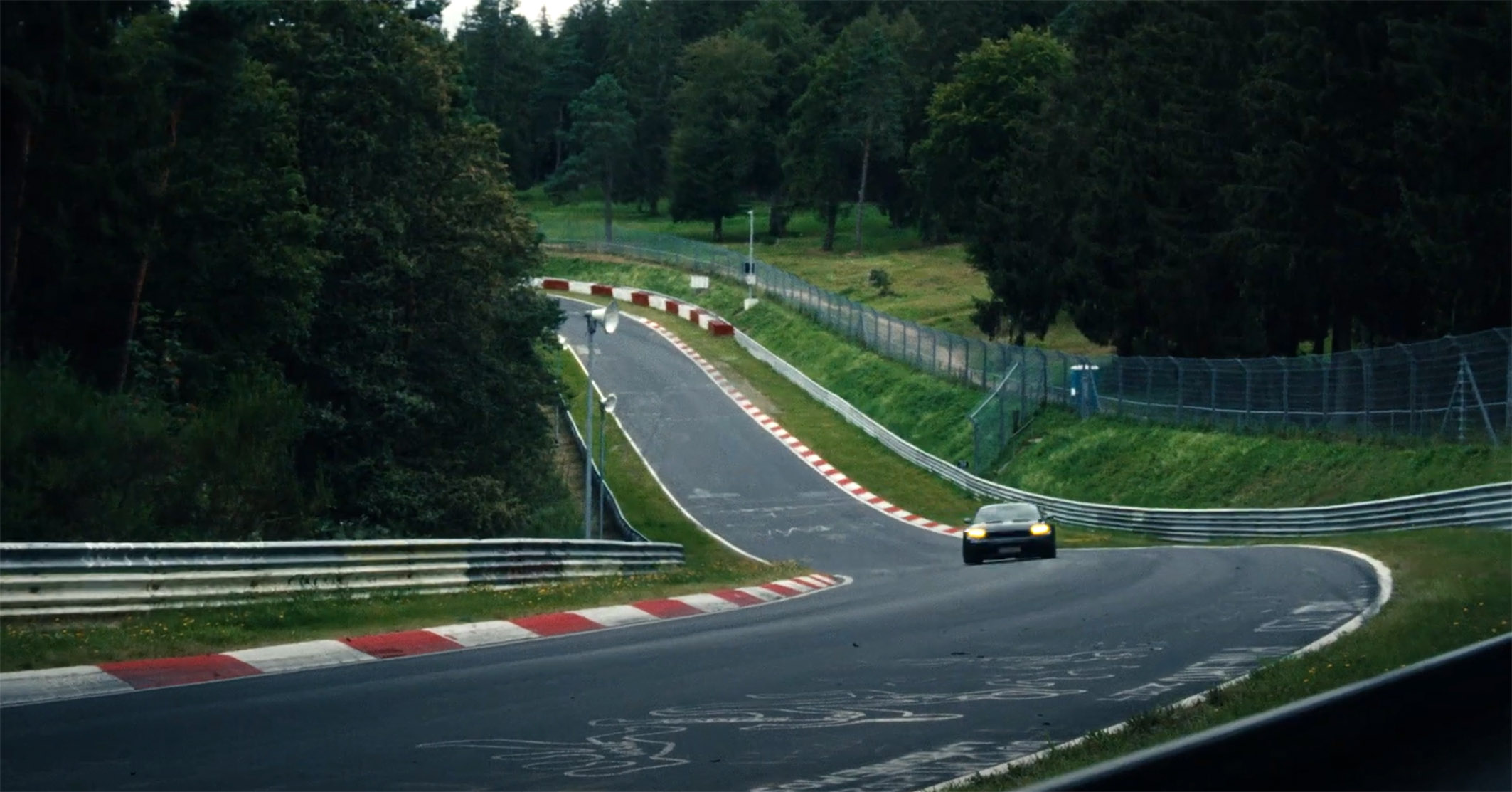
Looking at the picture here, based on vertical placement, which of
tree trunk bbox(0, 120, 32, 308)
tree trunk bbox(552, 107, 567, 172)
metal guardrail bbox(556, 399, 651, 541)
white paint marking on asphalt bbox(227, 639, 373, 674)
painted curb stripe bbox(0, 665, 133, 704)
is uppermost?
tree trunk bbox(552, 107, 567, 172)

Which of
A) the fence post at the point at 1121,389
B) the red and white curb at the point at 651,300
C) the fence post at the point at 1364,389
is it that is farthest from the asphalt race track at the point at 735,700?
the red and white curb at the point at 651,300

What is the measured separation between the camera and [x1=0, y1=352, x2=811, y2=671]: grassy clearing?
13.3 metres

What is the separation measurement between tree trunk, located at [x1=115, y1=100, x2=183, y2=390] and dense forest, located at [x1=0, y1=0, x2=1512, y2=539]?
0.21ft

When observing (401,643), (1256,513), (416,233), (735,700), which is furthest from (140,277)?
(1256,513)

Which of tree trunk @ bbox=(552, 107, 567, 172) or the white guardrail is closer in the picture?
the white guardrail

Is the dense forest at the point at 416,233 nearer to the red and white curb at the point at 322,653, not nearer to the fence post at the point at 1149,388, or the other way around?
the fence post at the point at 1149,388

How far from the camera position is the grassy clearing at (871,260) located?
87.0 meters

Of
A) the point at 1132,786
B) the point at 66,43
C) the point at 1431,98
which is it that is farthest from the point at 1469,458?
the point at 1132,786

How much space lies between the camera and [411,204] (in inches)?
1510

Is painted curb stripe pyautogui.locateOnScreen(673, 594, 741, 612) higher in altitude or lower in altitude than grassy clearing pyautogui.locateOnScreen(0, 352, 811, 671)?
lower

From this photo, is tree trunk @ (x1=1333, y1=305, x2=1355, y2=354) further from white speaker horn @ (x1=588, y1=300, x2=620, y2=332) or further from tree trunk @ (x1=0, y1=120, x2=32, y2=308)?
tree trunk @ (x1=0, y1=120, x2=32, y2=308)

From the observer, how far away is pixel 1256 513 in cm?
3941

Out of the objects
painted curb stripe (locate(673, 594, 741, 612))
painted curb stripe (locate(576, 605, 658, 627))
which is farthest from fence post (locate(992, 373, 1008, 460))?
painted curb stripe (locate(576, 605, 658, 627))

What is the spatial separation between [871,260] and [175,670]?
10451cm
